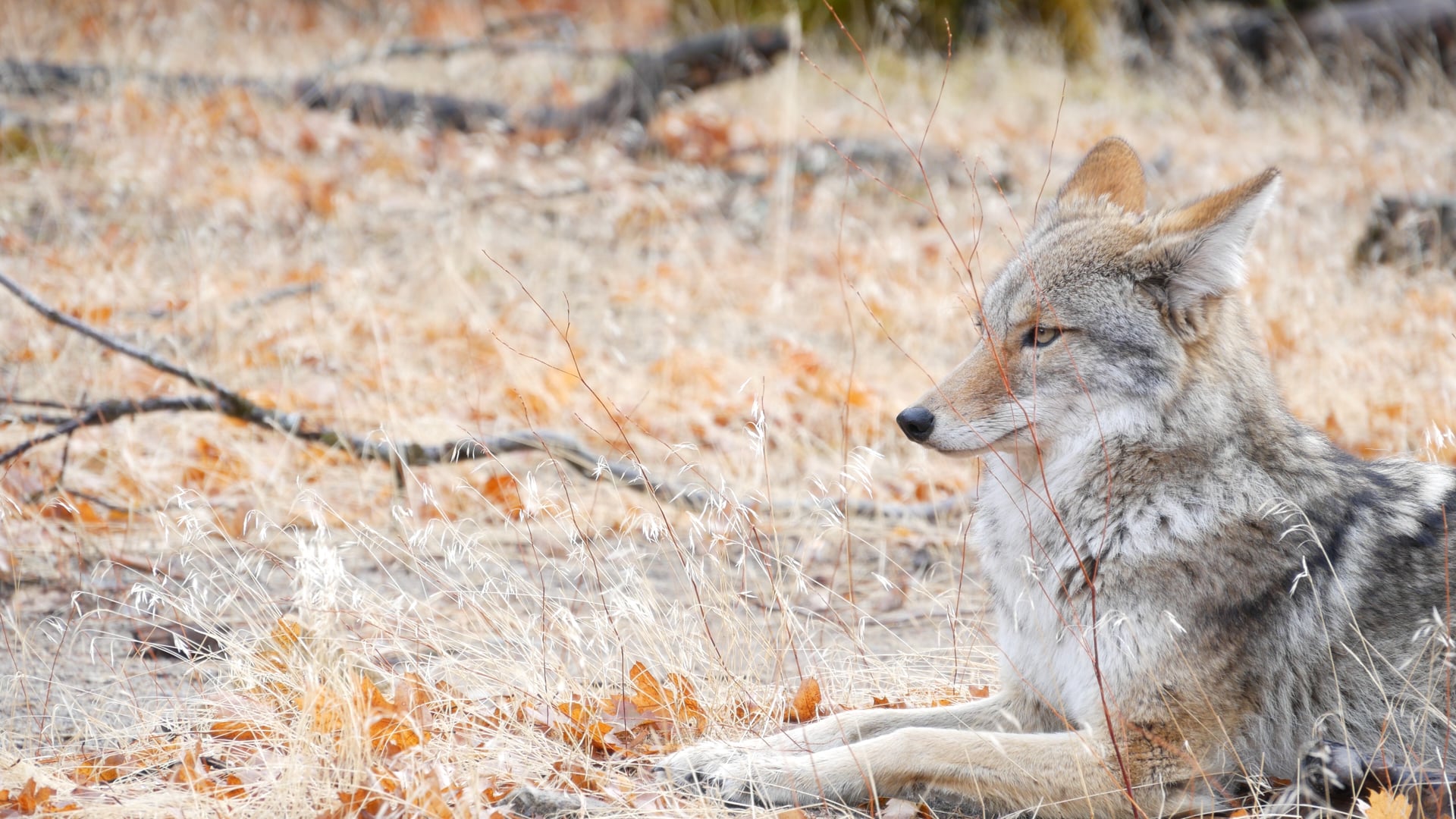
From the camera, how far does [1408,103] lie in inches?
494

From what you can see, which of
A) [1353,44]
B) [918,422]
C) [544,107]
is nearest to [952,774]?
[918,422]

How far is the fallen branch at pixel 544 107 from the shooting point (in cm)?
1033

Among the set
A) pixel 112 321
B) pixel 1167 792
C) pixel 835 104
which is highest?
pixel 835 104

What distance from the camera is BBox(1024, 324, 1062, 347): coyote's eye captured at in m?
3.35

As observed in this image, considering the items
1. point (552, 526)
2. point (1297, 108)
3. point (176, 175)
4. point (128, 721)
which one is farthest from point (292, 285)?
point (1297, 108)

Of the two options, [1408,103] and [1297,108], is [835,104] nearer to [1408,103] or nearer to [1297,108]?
[1297,108]

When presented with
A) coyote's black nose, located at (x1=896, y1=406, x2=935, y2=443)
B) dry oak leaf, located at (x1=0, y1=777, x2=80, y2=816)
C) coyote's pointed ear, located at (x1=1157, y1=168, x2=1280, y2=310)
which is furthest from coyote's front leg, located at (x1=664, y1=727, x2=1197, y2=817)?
dry oak leaf, located at (x1=0, y1=777, x2=80, y2=816)

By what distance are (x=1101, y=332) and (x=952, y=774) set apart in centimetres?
135

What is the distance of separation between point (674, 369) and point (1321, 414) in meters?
3.83

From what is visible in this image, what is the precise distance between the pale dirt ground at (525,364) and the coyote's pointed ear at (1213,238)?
0.50 metres

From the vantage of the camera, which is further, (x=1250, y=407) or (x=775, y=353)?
(x=775, y=353)

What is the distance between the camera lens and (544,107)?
11.4m

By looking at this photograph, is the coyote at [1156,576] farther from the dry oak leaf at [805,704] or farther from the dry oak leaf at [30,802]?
the dry oak leaf at [30,802]

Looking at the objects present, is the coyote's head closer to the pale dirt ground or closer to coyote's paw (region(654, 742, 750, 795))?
the pale dirt ground
